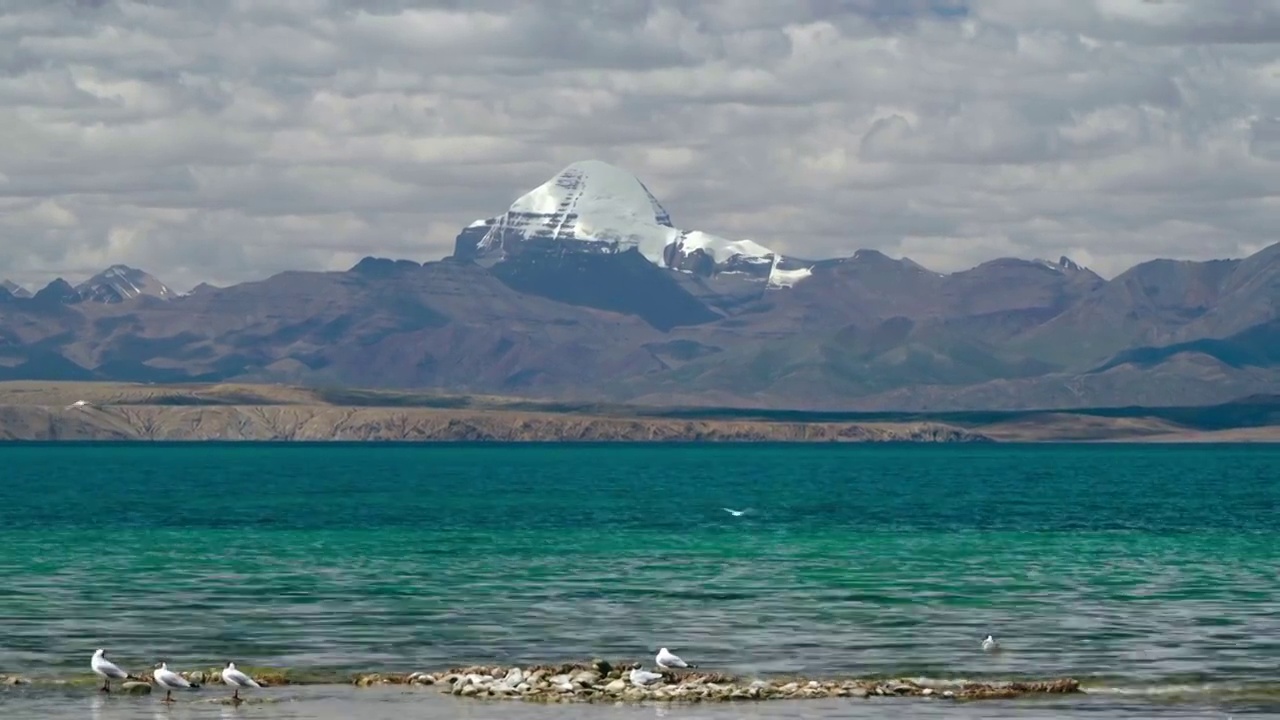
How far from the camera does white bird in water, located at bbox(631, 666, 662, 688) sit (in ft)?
166

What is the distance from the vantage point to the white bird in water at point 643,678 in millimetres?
50688

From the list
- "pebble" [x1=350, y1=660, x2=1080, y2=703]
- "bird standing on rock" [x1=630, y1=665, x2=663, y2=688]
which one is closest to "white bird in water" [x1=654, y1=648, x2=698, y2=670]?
"pebble" [x1=350, y1=660, x2=1080, y2=703]

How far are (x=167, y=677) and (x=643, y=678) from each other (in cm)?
1187

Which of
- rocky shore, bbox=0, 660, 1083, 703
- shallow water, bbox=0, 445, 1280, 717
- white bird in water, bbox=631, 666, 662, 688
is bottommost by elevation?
shallow water, bbox=0, 445, 1280, 717

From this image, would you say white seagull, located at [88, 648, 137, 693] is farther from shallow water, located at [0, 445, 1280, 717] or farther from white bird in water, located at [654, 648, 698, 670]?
white bird in water, located at [654, 648, 698, 670]

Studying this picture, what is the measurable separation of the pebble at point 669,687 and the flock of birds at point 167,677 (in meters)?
3.00

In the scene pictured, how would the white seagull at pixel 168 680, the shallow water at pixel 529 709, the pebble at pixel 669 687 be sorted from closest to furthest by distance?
the shallow water at pixel 529 709
the pebble at pixel 669 687
the white seagull at pixel 168 680

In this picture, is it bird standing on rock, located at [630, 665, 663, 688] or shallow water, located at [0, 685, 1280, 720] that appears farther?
bird standing on rock, located at [630, 665, 663, 688]

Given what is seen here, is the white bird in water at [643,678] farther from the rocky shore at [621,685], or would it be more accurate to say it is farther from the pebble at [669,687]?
the pebble at [669,687]

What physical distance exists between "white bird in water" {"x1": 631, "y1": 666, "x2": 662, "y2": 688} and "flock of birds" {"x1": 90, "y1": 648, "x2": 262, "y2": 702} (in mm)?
9567

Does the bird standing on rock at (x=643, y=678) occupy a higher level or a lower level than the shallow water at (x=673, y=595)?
higher

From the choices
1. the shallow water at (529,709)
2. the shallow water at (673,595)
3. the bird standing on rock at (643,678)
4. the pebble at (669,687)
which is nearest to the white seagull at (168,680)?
the shallow water at (529,709)

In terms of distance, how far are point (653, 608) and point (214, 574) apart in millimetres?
24383

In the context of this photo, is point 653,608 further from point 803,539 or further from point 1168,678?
point 803,539
